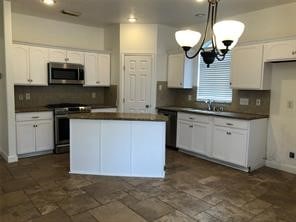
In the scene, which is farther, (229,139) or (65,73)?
(65,73)

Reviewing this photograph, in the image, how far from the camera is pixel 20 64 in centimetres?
459

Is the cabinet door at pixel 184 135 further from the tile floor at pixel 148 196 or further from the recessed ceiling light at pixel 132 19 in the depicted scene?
the recessed ceiling light at pixel 132 19

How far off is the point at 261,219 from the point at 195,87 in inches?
133

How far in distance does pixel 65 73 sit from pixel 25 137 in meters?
1.50

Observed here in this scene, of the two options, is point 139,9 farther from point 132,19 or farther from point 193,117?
point 193,117

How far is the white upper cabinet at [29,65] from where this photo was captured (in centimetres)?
455

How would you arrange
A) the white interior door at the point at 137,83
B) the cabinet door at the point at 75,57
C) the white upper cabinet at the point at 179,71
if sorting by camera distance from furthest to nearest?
1. the white interior door at the point at 137,83
2. the white upper cabinet at the point at 179,71
3. the cabinet door at the point at 75,57

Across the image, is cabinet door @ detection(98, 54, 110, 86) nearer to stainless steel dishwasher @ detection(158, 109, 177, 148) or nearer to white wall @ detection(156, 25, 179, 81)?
white wall @ detection(156, 25, 179, 81)

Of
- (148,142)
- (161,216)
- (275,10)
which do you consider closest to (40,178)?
(148,142)

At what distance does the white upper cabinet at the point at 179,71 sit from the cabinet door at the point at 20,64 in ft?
9.71

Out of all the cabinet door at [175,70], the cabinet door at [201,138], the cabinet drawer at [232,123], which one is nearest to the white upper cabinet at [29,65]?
the cabinet door at [175,70]

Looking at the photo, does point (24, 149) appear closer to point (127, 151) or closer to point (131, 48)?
point (127, 151)

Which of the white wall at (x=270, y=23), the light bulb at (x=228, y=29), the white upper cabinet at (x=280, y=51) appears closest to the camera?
the light bulb at (x=228, y=29)

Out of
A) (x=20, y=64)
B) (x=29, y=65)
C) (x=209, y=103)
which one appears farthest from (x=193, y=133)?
(x=20, y=64)
